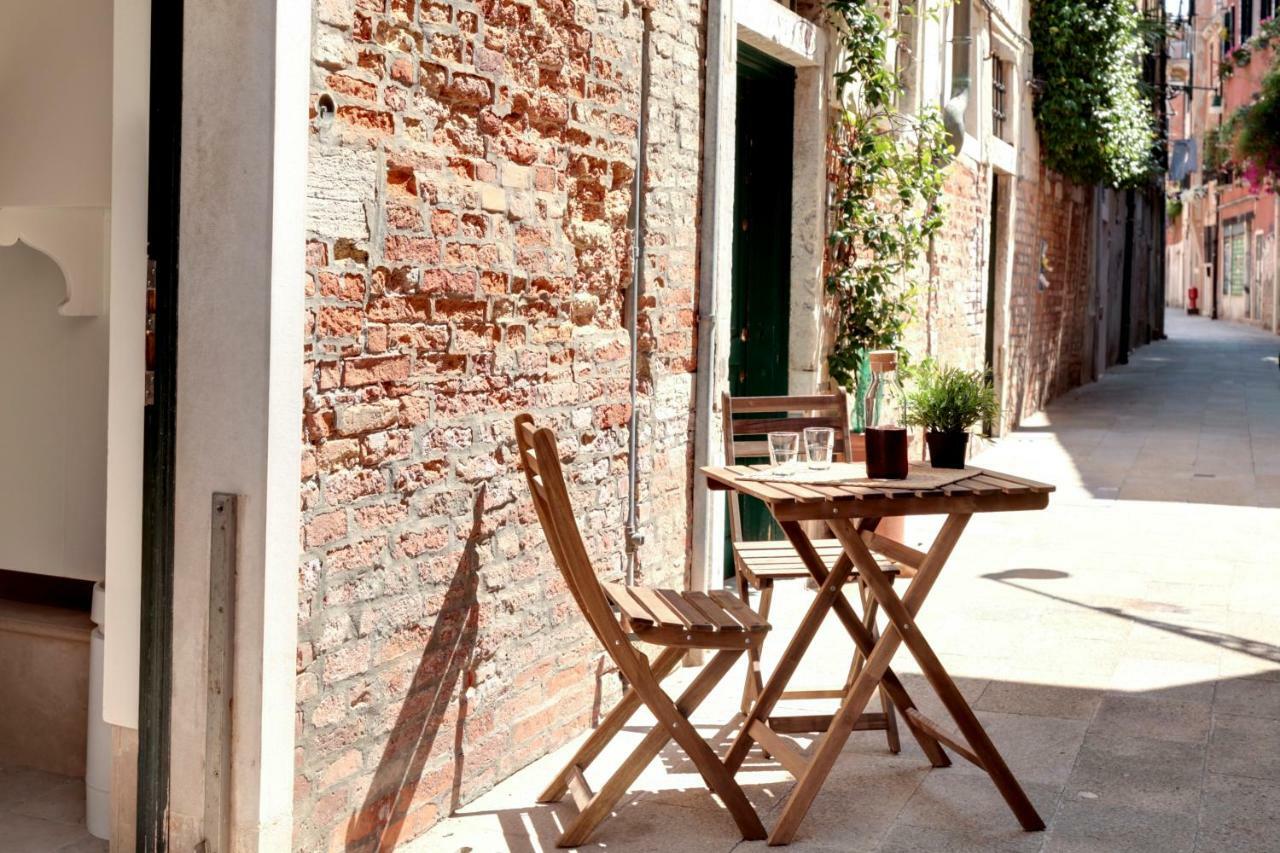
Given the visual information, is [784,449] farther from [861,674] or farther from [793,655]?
[861,674]

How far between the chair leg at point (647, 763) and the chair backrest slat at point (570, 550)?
0.12 m

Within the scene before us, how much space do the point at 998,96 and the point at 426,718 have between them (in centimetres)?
1117

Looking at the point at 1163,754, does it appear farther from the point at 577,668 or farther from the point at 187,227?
the point at 187,227

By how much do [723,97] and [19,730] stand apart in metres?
3.18

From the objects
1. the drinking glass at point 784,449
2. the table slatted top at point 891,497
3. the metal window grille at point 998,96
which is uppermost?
the metal window grille at point 998,96

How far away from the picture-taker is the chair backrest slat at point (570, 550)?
10.9 feet

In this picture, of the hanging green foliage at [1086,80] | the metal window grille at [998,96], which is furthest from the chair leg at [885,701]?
the hanging green foliage at [1086,80]

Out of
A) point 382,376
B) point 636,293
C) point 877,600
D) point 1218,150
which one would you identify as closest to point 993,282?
point 636,293

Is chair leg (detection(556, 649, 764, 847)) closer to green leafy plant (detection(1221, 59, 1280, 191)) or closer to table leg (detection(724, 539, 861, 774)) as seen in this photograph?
table leg (detection(724, 539, 861, 774))

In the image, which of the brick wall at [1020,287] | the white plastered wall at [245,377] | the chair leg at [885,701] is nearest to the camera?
the white plastered wall at [245,377]

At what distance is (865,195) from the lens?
767 centimetres

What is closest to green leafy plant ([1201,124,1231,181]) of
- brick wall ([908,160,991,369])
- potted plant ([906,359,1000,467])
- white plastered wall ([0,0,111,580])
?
brick wall ([908,160,991,369])

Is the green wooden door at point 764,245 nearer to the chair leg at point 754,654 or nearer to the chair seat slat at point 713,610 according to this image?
the chair leg at point 754,654

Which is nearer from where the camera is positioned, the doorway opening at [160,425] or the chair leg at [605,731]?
the doorway opening at [160,425]
